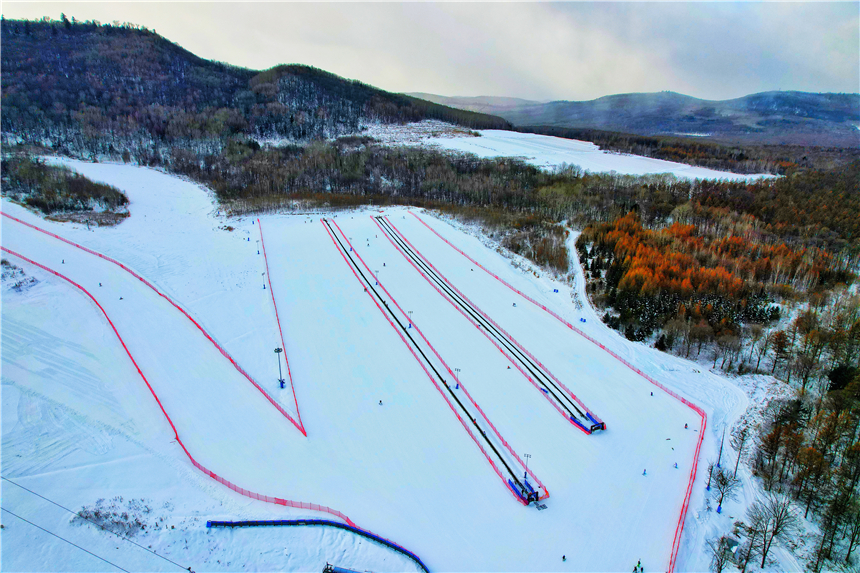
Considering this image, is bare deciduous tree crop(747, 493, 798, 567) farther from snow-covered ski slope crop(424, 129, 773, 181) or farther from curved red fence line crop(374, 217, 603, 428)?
snow-covered ski slope crop(424, 129, 773, 181)

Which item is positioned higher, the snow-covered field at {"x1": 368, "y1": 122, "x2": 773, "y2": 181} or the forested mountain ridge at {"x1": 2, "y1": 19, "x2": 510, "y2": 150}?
the forested mountain ridge at {"x1": 2, "y1": 19, "x2": 510, "y2": 150}

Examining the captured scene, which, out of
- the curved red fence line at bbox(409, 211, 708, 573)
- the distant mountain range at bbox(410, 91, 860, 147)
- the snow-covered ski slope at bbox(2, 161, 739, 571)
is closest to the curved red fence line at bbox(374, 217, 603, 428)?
the snow-covered ski slope at bbox(2, 161, 739, 571)

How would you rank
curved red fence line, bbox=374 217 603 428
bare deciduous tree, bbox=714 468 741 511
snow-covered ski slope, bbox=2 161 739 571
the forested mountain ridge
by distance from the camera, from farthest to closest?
the forested mountain ridge < curved red fence line, bbox=374 217 603 428 < bare deciduous tree, bbox=714 468 741 511 < snow-covered ski slope, bbox=2 161 739 571

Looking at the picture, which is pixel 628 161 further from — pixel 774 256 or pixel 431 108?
pixel 431 108

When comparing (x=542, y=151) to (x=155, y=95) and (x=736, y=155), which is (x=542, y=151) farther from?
(x=155, y=95)

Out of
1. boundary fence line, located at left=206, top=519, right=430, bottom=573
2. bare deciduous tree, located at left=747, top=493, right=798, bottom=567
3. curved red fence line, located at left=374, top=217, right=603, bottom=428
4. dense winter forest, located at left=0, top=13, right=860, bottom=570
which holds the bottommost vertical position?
boundary fence line, located at left=206, top=519, right=430, bottom=573

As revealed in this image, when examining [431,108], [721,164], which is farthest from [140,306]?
[431,108]

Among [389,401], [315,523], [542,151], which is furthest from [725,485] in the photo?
[542,151]
